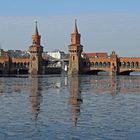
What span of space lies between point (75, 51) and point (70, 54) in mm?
2784

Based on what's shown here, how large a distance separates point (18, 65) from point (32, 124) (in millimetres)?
150865

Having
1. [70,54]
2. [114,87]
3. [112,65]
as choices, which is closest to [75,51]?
[70,54]

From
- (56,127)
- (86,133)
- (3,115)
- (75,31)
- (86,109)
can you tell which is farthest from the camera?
(75,31)

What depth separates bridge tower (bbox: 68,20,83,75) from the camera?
496ft

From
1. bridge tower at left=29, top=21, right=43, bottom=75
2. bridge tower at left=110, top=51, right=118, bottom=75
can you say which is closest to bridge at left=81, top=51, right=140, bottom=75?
bridge tower at left=110, top=51, right=118, bottom=75

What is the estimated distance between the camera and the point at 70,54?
154625mm

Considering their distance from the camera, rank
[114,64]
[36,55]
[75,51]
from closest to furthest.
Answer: [114,64]
[75,51]
[36,55]

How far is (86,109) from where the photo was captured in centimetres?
2709

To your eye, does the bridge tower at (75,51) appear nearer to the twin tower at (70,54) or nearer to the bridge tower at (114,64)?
the twin tower at (70,54)

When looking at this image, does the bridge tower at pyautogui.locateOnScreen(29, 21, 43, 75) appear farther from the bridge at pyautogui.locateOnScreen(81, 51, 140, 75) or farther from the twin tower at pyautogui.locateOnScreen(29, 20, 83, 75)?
the bridge at pyautogui.locateOnScreen(81, 51, 140, 75)

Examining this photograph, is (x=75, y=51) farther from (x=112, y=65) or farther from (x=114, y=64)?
(x=114, y=64)

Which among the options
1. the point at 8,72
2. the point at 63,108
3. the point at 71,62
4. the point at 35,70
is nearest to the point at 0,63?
the point at 8,72

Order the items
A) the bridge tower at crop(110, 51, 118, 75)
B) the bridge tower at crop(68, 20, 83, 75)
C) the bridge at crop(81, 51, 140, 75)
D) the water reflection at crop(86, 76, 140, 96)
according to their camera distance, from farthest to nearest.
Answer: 1. the bridge tower at crop(68, 20, 83, 75)
2. the bridge at crop(81, 51, 140, 75)
3. the bridge tower at crop(110, 51, 118, 75)
4. the water reflection at crop(86, 76, 140, 96)

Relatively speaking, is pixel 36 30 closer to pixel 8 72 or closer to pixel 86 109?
pixel 8 72
